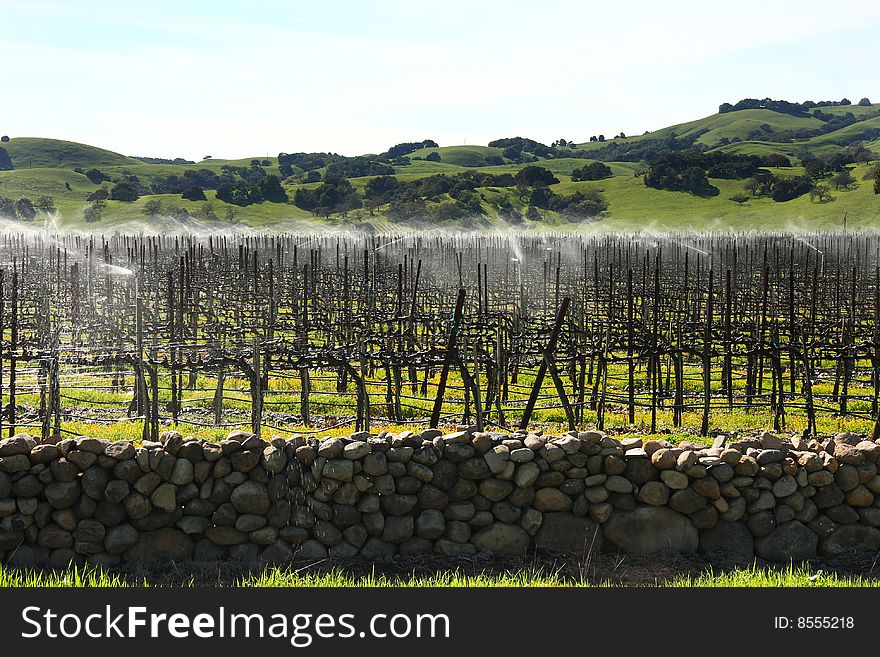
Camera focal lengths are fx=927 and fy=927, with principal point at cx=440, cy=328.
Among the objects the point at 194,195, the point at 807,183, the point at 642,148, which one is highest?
the point at 642,148

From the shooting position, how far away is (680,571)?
311 inches

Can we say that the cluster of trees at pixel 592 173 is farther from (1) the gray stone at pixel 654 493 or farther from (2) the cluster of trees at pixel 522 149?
(1) the gray stone at pixel 654 493

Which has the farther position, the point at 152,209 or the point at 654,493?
the point at 152,209

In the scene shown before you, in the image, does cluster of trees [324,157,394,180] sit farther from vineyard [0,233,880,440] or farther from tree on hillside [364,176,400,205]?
vineyard [0,233,880,440]

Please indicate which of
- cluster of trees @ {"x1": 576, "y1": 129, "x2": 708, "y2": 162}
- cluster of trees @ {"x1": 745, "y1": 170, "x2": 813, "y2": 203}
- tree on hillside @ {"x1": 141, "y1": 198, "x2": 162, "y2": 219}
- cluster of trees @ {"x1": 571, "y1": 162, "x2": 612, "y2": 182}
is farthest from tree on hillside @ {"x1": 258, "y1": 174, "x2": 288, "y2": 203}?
cluster of trees @ {"x1": 576, "y1": 129, "x2": 708, "y2": 162}

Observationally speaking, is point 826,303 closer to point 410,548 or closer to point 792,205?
point 410,548

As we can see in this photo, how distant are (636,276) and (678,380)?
2943 centimetres

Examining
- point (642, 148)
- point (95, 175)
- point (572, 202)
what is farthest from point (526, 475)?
point (642, 148)

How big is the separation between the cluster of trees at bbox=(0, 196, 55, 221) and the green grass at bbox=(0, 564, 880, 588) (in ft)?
306

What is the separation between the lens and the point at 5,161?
13512cm

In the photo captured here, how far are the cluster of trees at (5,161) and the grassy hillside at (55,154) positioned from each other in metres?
0.62

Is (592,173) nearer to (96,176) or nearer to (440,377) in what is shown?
(96,176)

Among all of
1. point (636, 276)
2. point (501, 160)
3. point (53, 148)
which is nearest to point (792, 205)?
point (636, 276)

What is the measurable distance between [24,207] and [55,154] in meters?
49.0
